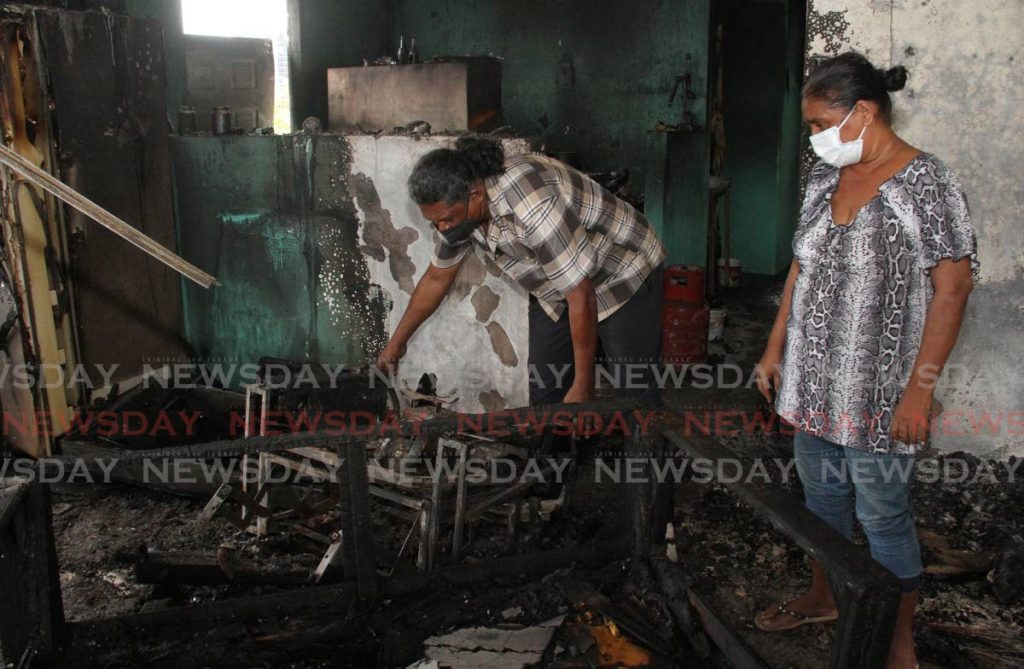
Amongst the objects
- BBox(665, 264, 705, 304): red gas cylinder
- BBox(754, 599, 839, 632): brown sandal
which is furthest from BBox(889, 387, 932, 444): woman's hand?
BBox(665, 264, 705, 304): red gas cylinder

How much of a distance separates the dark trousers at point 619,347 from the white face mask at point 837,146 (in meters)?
1.45

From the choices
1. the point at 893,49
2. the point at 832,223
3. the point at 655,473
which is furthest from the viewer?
the point at 893,49

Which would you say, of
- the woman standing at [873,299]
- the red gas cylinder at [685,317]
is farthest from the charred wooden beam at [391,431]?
the red gas cylinder at [685,317]

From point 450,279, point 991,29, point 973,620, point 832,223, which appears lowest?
point 973,620

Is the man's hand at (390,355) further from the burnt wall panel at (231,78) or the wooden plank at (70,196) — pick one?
the burnt wall panel at (231,78)

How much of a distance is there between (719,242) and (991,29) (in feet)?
16.1

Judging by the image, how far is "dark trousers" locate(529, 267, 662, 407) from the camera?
3.80 metres

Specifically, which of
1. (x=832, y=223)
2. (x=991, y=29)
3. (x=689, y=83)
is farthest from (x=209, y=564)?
(x=689, y=83)

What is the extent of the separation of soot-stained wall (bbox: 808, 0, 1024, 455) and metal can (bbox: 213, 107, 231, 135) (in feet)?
12.2

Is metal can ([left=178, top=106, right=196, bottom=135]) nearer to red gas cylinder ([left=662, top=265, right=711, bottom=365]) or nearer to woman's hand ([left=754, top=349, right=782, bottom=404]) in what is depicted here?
red gas cylinder ([left=662, top=265, right=711, bottom=365])

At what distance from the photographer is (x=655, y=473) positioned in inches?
106

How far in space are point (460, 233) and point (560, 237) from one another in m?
0.49

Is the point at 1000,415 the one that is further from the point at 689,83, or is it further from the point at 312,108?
the point at 312,108

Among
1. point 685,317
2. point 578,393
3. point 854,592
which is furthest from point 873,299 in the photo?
point 685,317
